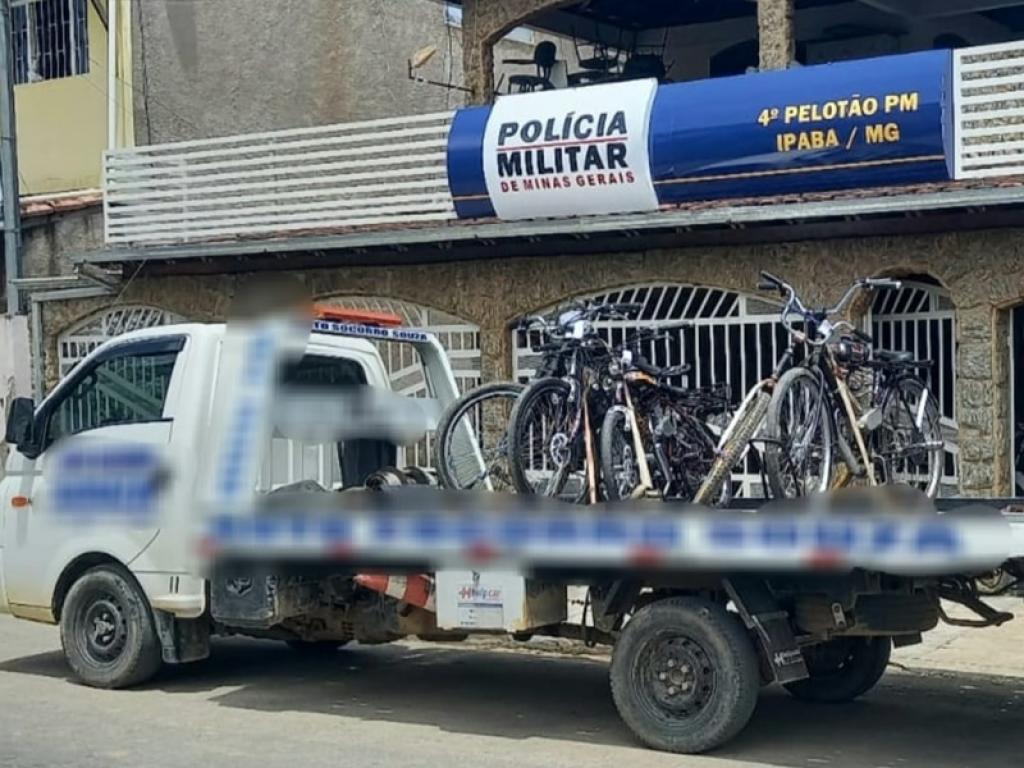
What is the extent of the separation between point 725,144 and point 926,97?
177 cm

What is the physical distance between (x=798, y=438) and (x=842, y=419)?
1.45ft

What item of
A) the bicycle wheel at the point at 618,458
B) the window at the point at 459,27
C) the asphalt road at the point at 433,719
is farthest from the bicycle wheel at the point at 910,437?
the window at the point at 459,27

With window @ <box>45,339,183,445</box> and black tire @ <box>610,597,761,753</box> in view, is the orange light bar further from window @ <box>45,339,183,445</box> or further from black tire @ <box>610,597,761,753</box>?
black tire @ <box>610,597,761,753</box>

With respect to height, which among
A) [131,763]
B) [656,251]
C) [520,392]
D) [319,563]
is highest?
[656,251]

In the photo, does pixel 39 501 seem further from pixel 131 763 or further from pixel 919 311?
pixel 919 311

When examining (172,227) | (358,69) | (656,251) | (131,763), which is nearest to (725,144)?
(656,251)

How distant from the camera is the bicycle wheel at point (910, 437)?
8422 mm

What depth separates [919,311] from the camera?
12859 mm

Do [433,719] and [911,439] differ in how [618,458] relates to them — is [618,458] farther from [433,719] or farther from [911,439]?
[911,439]

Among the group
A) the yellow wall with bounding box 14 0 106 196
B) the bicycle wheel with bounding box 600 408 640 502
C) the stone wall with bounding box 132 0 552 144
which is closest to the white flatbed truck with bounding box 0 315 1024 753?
the bicycle wheel with bounding box 600 408 640 502

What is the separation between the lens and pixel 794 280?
13172 mm

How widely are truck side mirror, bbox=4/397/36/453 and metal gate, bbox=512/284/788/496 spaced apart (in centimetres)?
570

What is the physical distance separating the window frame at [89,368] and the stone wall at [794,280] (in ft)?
20.6

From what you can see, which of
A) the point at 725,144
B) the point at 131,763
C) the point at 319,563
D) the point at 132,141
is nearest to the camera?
the point at 131,763
